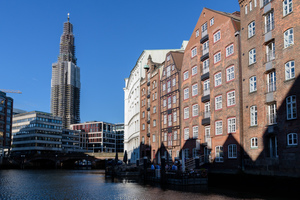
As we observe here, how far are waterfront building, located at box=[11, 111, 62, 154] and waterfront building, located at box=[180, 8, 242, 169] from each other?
124376mm

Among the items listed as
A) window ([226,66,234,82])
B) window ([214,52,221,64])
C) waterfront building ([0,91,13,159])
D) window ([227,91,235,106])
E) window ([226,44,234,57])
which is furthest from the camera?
waterfront building ([0,91,13,159])

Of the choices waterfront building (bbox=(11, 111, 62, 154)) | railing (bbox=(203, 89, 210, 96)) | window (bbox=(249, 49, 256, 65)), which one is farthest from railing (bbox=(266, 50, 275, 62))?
waterfront building (bbox=(11, 111, 62, 154))

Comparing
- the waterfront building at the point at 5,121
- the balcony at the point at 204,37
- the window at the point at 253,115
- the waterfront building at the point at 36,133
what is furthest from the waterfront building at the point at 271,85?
the waterfront building at the point at 36,133

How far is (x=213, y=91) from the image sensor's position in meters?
47.9

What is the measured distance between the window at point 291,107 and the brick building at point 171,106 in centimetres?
2485

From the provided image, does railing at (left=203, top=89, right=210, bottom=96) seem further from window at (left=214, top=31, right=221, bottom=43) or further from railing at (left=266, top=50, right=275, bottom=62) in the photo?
railing at (left=266, top=50, right=275, bottom=62)

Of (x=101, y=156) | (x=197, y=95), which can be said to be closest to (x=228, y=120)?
(x=197, y=95)

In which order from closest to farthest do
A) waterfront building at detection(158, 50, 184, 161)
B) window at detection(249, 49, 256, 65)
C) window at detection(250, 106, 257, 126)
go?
window at detection(250, 106, 257, 126), window at detection(249, 49, 256, 65), waterfront building at detection(158, 50, 184, 161)

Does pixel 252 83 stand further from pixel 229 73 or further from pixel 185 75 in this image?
pixel 185 75

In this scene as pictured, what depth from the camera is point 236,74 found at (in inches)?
1694

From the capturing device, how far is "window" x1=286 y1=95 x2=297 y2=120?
3400 centimetres

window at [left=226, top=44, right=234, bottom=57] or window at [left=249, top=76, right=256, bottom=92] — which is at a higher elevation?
window at [left=226, top=44, right=234, bottom=57]

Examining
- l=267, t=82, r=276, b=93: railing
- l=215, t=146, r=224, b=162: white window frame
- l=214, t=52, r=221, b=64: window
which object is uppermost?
l=214, t=52, r=221, b=64: window

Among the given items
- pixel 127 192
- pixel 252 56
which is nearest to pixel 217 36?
pixel 252 56
